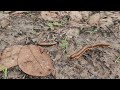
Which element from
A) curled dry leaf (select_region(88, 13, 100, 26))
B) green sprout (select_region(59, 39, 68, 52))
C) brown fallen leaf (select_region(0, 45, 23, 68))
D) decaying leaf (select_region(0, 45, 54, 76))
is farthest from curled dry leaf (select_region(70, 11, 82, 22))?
brown fallen leaf (select_region(0, 45, 23, 68))

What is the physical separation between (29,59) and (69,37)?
531mm

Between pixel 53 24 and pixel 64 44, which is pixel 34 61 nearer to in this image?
pixel 64 44

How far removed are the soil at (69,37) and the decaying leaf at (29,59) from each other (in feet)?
0.14

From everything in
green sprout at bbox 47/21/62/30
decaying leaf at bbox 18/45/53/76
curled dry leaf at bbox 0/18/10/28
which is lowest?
decaying leaf at bbox 18/45/53/76

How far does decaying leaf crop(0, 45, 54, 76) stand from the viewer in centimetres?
181

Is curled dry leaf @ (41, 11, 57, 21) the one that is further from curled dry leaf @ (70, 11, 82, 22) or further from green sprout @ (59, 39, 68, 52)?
green sprout @ (59, 39, 68, 52)

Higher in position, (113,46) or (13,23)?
(13,23)

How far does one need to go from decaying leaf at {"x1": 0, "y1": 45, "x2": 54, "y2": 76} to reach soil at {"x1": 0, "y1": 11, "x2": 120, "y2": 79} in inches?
1.7

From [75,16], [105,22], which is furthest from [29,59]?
[105,22]

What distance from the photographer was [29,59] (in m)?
1.89

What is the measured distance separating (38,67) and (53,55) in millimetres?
256

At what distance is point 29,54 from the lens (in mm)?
1938

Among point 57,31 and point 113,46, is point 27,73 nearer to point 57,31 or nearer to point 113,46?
point 57,31
